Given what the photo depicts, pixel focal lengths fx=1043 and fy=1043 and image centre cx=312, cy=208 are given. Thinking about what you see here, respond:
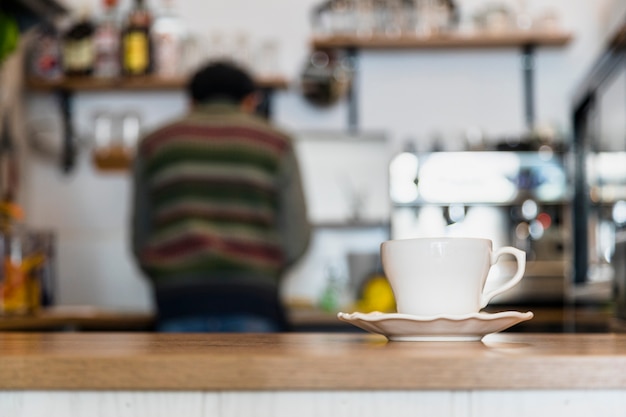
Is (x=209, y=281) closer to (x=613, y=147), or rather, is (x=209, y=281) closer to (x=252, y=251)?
(x=252, y=251)

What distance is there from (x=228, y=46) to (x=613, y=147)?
1.70 metres

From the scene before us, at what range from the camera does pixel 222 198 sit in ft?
8.35

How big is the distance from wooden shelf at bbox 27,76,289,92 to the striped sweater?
1464mm

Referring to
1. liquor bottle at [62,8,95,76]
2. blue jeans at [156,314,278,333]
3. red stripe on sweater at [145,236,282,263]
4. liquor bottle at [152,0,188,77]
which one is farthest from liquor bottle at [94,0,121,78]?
blue jeans at [156,314,278,333]

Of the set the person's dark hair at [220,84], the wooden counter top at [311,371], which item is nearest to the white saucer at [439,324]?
the wooden counter top at [311,371]

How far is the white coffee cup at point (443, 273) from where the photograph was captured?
3.04 feet

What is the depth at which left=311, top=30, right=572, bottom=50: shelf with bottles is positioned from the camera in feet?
13.3

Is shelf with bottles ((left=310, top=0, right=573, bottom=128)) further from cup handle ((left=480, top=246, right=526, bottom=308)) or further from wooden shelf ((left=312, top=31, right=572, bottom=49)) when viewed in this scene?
cup handle ((left=480, top=246, right=526, bottom=308))

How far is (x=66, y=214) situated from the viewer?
4.25 m

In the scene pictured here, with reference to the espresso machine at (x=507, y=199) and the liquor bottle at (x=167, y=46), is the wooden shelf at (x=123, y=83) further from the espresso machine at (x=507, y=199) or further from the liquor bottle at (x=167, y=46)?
the espresso machine at (x=507, y=199)

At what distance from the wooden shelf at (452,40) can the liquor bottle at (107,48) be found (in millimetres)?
779

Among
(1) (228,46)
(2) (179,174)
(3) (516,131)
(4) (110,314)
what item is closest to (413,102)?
(3) (516,131)

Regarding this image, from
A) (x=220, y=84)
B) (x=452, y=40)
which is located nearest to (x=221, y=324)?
(x=220, y=84)

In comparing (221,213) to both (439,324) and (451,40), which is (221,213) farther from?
(451,40)
